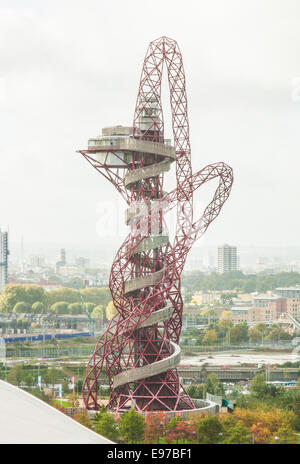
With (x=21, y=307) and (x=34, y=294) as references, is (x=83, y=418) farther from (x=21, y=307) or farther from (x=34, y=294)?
(x=34, y=294)

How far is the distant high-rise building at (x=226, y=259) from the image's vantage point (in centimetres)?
5491

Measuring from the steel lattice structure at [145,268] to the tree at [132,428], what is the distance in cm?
182

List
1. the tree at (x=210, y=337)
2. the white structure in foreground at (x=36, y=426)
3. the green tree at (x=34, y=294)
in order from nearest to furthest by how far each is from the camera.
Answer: the white structure in foreground at (x=36, y=426)
the tree at (x=210, y=337)
the green tree at (x=34, y=294)

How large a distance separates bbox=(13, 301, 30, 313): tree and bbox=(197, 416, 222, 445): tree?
1247 inches

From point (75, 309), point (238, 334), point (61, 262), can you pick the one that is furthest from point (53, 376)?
point (61, 262)

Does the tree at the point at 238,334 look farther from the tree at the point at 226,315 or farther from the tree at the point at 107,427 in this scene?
the tree at the point at 107,427

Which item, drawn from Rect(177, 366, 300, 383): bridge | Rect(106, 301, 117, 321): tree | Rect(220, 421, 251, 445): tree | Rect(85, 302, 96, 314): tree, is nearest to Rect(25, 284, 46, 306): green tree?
Rect(85, 302, 96, 314): tree

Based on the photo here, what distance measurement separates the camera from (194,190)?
56.3 ft

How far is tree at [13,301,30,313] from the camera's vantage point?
147 ft

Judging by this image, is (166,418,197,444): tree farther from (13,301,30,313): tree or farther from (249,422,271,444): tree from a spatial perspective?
(13,301,30,313): tree

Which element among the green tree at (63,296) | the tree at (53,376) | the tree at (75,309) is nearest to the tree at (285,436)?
the tree at (53,376)

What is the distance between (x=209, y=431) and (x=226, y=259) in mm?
43854
